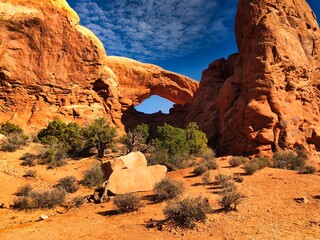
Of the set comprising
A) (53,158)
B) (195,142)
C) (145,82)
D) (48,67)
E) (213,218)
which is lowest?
(213,218)

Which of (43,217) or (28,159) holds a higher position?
(28,159)

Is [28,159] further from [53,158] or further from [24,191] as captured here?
[24,191]

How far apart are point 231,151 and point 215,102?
7653 millimetres

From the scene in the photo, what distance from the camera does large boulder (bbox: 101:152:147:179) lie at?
12.7 meters

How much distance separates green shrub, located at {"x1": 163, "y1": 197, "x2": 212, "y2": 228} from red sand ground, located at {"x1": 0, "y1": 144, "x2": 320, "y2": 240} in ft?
0.72

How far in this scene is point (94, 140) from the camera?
64.4 ft

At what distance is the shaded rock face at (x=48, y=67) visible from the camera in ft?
85.0

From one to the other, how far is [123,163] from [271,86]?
14530 mm

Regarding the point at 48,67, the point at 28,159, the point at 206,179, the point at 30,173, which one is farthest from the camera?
the point at 48,67

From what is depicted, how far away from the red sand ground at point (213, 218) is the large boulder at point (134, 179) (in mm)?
651

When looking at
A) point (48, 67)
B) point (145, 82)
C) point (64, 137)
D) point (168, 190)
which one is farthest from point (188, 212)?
point (145, 82)

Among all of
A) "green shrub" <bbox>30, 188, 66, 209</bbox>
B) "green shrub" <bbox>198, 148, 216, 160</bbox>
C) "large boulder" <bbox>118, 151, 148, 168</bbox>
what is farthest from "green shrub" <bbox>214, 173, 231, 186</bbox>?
"green shrub" <bbox>30, 188, 66, 209</bbox>

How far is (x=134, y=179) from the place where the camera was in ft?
37.4

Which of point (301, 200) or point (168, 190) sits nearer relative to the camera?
point (301, 200)
